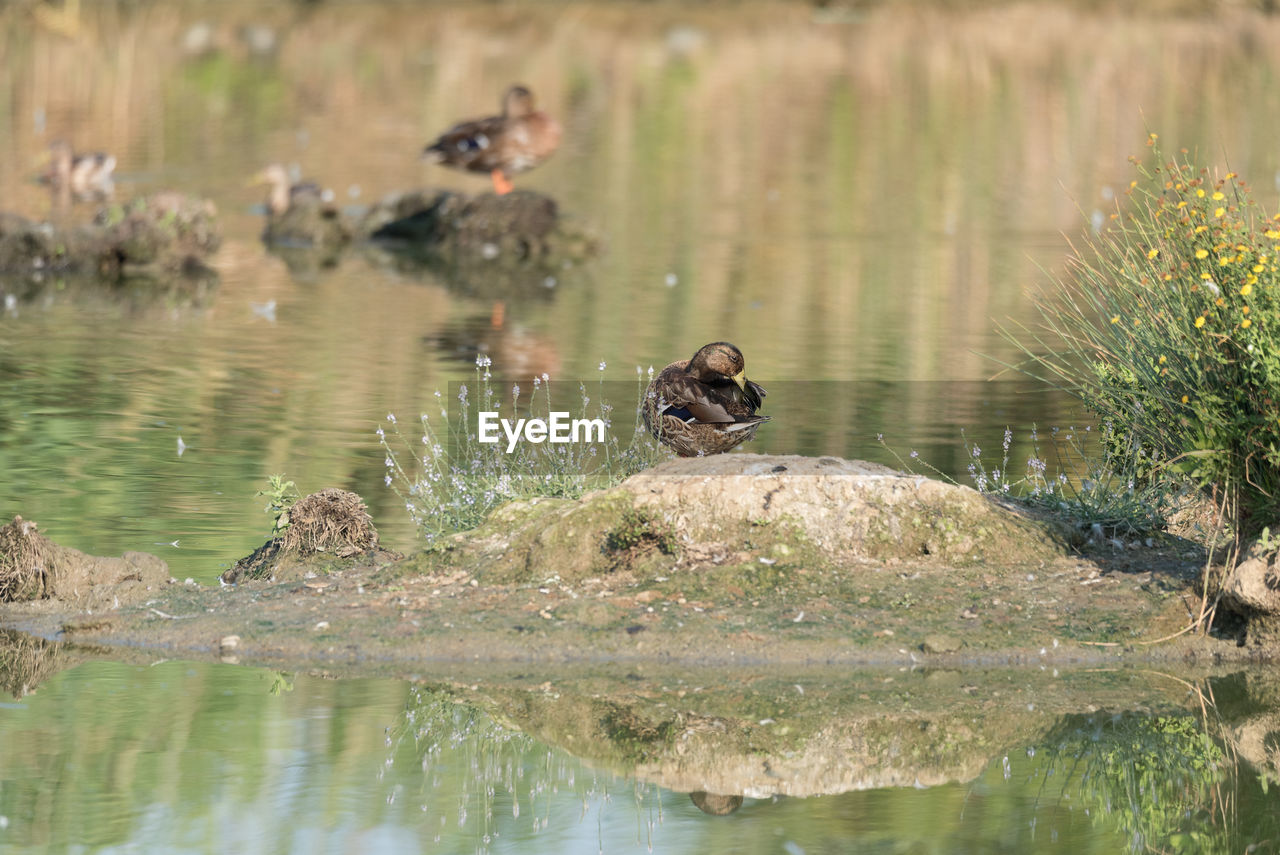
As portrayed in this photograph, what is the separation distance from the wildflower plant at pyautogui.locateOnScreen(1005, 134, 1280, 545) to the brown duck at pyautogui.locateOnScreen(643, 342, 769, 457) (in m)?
1.79

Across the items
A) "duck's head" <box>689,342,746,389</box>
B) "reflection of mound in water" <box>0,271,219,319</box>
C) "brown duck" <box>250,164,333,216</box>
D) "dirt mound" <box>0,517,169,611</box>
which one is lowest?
"dirt mound" <box>0,517,169,611</box>

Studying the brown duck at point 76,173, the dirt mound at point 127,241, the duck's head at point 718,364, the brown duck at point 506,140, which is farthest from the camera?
the brown duck at point 76,173

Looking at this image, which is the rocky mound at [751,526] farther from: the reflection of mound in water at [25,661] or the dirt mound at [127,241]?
the dirt mound at [127,241]

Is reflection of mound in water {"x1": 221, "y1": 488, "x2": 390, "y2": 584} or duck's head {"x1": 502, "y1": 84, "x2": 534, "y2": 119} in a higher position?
duck's head {"x1": 502, "y1": 84, "x2": 534, "y2": 119}

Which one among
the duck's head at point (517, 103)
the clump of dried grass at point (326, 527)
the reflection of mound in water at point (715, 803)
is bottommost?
the reflection of mound in water at point (715, 803)

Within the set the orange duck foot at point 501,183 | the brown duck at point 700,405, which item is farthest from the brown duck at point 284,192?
the brown duck at point 700,405

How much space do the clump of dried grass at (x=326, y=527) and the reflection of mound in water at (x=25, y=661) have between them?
1637mm

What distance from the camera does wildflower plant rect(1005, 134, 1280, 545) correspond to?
31.3 feet

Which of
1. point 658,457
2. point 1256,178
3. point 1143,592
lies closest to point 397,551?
point 658,457

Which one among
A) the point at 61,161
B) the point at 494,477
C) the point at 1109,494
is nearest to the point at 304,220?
the point at 61,161

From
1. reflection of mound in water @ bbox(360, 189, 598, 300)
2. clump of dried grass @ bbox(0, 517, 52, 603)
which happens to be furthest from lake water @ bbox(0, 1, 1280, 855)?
clump of dried grass @ bbox(0, 517, 52, 603)

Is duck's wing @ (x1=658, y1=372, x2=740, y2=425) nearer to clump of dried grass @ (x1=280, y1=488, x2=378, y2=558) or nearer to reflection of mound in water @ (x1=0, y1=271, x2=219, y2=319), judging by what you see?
clump of dried grass @ (x1=280, y1=488, x2=378, y2=558)

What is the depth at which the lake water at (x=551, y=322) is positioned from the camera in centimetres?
750

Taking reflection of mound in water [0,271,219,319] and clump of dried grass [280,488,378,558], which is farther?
reflection of mound in water [0,271,219,319]
